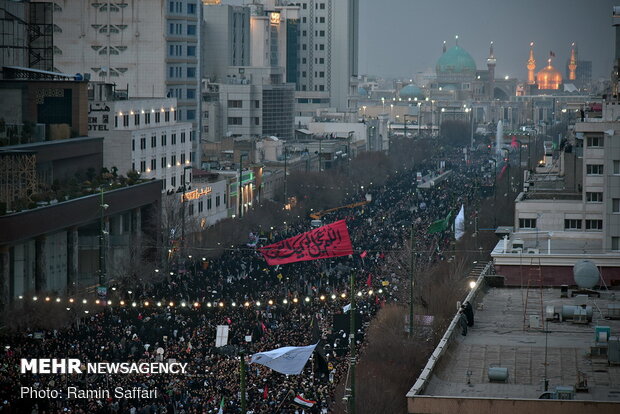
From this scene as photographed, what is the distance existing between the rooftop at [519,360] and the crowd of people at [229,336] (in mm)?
4649

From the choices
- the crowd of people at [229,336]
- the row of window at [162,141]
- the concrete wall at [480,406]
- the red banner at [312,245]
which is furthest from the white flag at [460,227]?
the concrete wall at [480,406]

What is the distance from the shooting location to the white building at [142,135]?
7703 cm

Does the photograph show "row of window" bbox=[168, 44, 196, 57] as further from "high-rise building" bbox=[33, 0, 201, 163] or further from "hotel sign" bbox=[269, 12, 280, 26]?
"hotel sign" bbox=[269, 12, 280, 26]

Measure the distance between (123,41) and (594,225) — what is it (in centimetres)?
5076

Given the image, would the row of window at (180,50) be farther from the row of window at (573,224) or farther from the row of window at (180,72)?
the row of window at (573,224)

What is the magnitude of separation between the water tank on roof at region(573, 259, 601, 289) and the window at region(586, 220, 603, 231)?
2019cm

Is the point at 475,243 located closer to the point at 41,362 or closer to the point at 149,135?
the point at 149,135

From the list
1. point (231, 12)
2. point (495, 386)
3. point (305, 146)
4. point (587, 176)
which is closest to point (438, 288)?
point (587, 176)

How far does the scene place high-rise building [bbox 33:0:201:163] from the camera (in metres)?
98.5

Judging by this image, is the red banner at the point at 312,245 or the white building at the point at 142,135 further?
the white building at the point at 142,135

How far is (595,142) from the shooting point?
187 ft

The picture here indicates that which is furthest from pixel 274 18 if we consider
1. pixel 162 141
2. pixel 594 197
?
pixel 594 197

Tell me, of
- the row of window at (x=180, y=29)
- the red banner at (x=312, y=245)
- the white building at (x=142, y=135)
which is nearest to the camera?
the red banner at (x=312, y=245)

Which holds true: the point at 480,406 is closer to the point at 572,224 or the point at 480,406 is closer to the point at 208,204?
the point at 572,224
